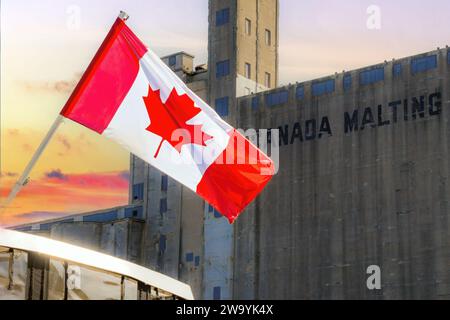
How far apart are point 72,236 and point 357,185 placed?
36.0 m

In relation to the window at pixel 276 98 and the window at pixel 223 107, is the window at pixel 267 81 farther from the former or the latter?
the window at pixel 276 98

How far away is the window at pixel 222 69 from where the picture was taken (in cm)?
10550

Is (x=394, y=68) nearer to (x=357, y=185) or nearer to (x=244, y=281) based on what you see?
(x=357, y=185)

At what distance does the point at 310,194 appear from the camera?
94.8m

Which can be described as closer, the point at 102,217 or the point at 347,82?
the point at 347,82

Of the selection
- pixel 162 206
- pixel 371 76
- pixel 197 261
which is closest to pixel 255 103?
pixel 371 76

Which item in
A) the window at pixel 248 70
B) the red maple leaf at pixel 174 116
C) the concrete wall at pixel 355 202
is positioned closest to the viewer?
the red maple leaf at pixel 174 116

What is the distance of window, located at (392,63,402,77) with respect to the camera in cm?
9056

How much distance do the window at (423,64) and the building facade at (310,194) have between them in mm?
93

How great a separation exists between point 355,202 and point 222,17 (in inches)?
1119

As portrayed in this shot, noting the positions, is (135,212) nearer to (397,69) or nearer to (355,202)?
(355,202)

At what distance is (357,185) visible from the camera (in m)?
91.1

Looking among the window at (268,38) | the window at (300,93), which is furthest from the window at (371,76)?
the window at (268,38)
